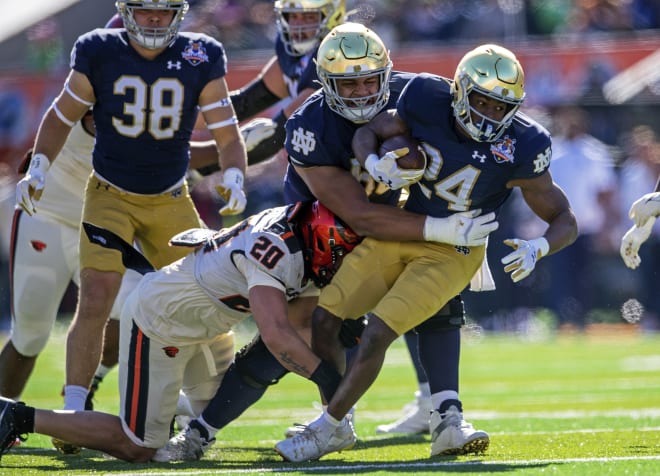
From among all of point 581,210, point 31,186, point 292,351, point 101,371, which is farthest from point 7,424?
point 581,210

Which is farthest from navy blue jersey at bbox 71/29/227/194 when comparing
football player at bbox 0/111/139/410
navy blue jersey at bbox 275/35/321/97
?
navy blue jersey at bbox 275/35/321/97

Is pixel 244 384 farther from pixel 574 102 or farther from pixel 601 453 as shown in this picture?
pixel 574 102

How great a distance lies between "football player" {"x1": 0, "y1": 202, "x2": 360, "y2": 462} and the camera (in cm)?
476

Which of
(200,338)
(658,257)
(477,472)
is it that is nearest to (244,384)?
(200,338)

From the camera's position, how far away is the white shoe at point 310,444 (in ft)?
15.9

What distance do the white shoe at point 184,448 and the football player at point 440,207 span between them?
49 centimetres

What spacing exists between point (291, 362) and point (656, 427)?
2151 mm

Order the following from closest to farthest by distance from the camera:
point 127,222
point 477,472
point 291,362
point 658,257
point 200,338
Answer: point 477,472
point 291,362
point 200,338
point 127,222
point 658,257

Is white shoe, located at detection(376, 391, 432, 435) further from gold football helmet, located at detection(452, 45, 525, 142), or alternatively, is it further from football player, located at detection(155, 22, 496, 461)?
gold football helmet, located at detection(452, 45, 525, 142)

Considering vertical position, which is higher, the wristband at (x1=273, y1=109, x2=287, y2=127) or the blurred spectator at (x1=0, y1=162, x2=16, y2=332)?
the wristband at (x1=273, y1=109, x2=287, y2=127)

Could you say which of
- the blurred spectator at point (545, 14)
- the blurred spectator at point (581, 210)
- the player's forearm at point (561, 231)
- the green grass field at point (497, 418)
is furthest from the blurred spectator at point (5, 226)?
the player's forearm at point (561, 231)

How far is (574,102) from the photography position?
13.2m

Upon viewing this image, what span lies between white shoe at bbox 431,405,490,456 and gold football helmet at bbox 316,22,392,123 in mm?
1261

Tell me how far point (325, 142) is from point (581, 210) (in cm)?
777
